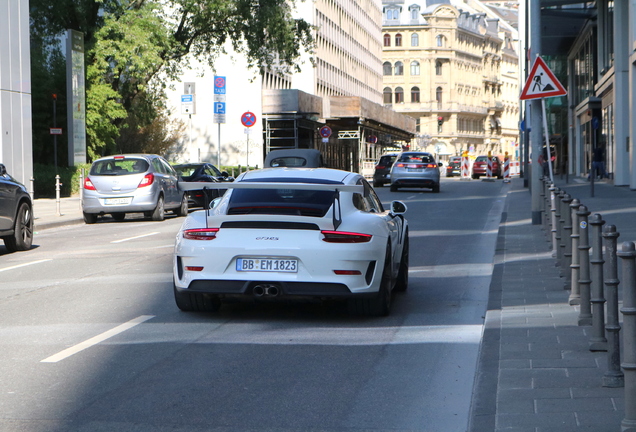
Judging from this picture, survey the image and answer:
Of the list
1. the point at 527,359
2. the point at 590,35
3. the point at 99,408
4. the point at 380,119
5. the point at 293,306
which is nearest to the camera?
the point at 99,408

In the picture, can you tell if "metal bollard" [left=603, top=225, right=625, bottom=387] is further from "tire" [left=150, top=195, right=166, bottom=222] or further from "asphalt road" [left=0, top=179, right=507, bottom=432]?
"tire" [left=150, top=195, right=166, bottom=222]

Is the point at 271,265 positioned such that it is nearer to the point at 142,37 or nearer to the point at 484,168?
the point at 142,37

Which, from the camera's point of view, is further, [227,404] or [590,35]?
[590,35]

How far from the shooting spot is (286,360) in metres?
6.98

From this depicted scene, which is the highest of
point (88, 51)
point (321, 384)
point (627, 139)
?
point (88, 51)

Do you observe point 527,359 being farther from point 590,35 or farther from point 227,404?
point 590,35

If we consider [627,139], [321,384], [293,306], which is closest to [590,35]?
[627,139]

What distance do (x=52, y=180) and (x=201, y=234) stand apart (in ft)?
93.5

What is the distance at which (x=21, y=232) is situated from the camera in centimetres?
1602

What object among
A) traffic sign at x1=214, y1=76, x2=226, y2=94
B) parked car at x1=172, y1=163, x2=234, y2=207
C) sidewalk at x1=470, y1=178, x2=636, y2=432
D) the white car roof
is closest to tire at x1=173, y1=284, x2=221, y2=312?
the white car roof

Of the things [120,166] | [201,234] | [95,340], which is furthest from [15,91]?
[95,340]

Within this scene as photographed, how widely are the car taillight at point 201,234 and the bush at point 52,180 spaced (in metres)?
28.0

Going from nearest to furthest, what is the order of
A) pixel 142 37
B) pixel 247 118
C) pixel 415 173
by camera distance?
pixel 142 37 < pixel 247 118 < pixel 415 173

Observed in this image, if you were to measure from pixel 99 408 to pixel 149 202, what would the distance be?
18527 millimetres
